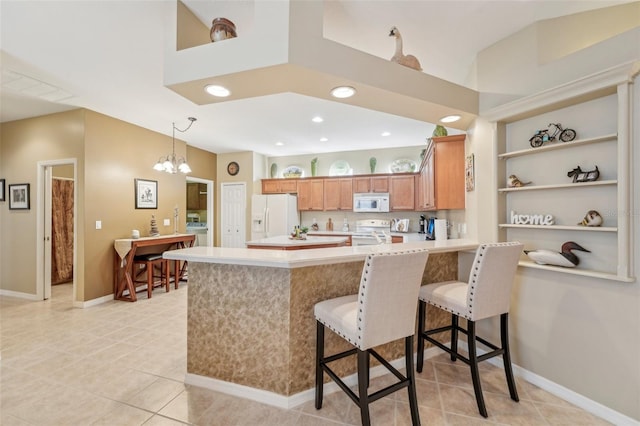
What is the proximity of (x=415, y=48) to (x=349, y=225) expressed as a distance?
4327mm

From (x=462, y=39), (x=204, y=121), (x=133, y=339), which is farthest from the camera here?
(x=204, y=121)

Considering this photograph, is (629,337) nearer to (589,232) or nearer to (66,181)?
(589,232)

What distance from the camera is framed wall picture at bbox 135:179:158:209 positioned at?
177 inches

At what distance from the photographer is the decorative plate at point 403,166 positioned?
594cm

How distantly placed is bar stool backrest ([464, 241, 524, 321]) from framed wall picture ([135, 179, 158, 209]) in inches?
192

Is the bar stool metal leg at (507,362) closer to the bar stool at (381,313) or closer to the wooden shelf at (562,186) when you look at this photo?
the bar stool at (381,313)

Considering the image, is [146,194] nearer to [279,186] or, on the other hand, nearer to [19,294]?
[19,294]

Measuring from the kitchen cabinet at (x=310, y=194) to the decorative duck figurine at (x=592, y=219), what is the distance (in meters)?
4.77

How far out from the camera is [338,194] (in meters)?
6.16

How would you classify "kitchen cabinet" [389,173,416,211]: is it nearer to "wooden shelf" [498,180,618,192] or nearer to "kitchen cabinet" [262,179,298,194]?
"kitchen cabinet" [262,179,298,194]

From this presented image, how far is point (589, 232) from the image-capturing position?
6.20ft

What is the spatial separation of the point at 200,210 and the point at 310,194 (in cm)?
359

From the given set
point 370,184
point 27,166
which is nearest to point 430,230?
point 370,184

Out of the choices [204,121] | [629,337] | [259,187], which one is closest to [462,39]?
[629,337]
